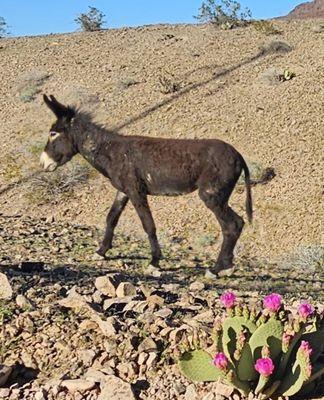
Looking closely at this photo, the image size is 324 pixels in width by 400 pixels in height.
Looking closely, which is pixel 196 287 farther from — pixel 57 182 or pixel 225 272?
pixel 57 182

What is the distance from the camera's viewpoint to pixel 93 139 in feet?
33.5

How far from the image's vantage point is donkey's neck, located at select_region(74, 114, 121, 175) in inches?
401

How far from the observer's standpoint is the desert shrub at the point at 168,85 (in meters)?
20.3

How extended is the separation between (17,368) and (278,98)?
14612 mm

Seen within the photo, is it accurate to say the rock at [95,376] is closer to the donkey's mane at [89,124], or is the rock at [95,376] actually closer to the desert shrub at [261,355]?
the desert shrub at [261,355]

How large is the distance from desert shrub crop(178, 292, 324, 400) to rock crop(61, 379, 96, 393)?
2.39ft

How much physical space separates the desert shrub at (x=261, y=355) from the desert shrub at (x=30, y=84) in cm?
1872

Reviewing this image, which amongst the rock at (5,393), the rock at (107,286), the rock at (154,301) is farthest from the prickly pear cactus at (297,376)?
the rock at (107,286)

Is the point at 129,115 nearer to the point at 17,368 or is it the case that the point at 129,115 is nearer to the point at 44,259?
the point at 44,259

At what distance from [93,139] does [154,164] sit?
43.4 inches

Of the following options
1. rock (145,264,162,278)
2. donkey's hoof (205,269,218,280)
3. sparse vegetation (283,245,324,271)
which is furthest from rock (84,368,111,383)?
sparse vegetation (283,245,324,271)

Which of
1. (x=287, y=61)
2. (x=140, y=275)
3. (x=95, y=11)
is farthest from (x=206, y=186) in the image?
(x=95, y=11)

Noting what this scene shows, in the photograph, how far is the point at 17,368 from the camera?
5.29 meters

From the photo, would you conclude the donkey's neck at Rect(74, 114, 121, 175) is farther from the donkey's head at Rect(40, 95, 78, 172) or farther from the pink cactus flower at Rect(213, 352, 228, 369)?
the pink cactus flower at Rect(213, 352, 228, 369)
